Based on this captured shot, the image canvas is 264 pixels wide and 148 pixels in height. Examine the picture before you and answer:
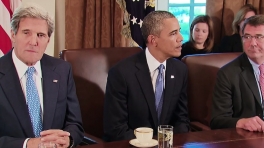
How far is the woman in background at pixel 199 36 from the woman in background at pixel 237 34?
0.45 ft

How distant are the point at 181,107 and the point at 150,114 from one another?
0.85 ft

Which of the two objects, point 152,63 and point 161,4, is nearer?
point 152,63

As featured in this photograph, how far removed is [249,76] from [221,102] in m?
0.24

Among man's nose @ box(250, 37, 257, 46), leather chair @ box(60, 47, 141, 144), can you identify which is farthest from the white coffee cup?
man's nose @ box(250, 37, 257, 46)

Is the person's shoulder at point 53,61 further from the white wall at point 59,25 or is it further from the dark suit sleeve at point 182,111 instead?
the white wall at point 59,25

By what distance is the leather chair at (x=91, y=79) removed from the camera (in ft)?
8.54

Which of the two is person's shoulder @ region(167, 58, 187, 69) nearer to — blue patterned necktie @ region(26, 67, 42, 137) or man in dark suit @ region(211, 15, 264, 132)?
man in dark suit @ region(211, 15, 264, 132)

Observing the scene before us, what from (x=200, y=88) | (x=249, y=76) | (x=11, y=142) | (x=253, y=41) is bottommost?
(x=11, y=142)

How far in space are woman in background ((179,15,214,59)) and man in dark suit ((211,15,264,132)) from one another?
1.39 metres

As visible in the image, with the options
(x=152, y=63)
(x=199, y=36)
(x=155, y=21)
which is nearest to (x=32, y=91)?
(x=152, y=63)

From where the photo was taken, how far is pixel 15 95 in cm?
196

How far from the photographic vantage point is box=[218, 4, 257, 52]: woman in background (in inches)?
151

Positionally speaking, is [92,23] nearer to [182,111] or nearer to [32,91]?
[182,111]

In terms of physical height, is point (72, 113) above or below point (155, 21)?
below
